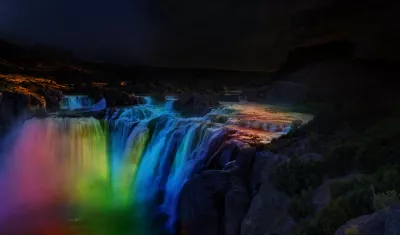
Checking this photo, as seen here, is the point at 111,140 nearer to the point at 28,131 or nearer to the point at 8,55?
the point at 28,131

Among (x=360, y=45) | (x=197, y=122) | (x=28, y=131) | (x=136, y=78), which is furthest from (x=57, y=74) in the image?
(x=360, y=45)

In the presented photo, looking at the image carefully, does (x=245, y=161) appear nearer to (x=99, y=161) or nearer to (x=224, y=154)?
(x=224, y=154)

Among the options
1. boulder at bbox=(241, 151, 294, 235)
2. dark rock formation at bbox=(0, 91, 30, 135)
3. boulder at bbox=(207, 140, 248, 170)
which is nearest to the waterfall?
dark rock formation at bbox=(0, 91, 30, 135)

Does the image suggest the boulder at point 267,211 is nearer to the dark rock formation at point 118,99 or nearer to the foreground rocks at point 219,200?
the foreground rocks at point 219,200

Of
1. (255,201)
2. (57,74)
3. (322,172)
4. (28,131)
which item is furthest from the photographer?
(57,74)

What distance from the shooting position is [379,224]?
4004 millimetres

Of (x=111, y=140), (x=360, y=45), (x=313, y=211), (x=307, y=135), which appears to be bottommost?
(x=111, y=140)

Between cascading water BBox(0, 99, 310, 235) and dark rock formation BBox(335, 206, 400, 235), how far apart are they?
8369 millimetres

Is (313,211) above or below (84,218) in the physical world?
above

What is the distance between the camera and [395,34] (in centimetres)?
965

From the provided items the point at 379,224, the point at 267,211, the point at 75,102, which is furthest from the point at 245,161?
the point at 75,102

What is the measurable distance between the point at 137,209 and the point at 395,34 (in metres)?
11.0

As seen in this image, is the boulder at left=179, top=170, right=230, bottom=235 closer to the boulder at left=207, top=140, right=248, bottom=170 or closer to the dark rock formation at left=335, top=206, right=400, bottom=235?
the boulder at left=207, top=140, right=248, bottom=170

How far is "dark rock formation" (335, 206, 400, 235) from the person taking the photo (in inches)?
141
